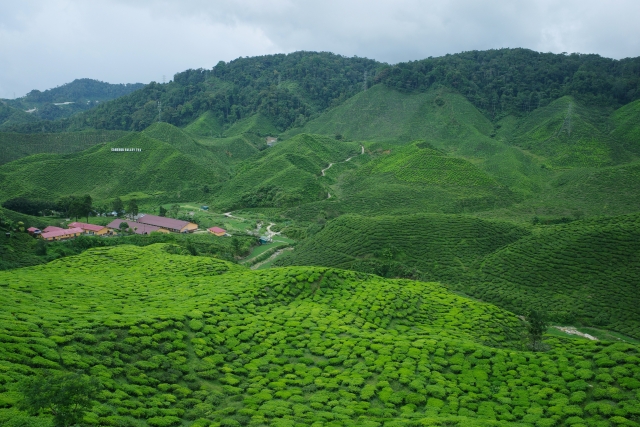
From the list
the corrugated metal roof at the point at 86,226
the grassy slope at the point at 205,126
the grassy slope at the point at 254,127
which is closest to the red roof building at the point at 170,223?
the corrugated metal roof at the point at 86,226

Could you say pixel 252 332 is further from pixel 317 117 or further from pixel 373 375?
pixel 317 117

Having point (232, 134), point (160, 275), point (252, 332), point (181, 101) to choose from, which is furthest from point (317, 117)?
point (252, 332)

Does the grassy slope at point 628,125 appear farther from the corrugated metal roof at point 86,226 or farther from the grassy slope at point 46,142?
the grassy slope at point 46,142

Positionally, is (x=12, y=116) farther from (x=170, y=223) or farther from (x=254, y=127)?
(x=170, y=223)

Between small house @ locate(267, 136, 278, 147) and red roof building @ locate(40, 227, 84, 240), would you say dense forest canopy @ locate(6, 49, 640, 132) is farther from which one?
red roof building @ locate(40, 227, 84, 240)

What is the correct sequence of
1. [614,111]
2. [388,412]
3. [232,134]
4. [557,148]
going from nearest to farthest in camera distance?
[388,412] < [557,148] < [614,111] < [232,134]

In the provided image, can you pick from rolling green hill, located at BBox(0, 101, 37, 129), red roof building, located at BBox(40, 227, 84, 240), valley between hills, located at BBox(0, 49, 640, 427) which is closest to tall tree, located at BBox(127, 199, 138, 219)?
valley between hills, located at BBox(0, 49, 640, 427)

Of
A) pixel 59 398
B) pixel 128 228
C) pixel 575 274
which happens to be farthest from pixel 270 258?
pixel 59 398
